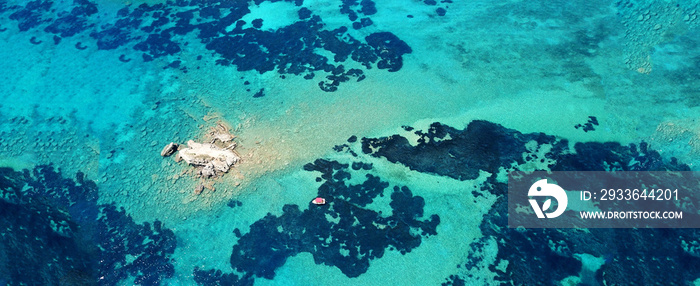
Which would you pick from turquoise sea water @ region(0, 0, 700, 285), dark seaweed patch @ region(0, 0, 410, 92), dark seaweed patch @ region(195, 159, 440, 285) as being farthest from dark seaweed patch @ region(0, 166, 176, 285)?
dark seaweed patch @ region(0, 0, 410, 92)

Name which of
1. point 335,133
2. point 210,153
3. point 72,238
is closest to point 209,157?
point 210,153

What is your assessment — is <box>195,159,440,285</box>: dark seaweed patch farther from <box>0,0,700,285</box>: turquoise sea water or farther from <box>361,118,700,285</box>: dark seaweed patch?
<box>361,118,700,285</box>: dark seaweed patch

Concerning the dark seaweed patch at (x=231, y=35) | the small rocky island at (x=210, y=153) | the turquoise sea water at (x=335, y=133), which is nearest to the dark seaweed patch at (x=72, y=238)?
the turquoise sea water at (x=335, y=133)

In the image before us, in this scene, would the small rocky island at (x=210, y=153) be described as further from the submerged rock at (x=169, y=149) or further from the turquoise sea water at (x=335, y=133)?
the turquoise sea water at (x=335, y=133)

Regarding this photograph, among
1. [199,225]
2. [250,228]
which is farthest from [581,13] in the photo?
[199,225]

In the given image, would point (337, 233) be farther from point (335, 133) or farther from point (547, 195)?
point (547, 195)

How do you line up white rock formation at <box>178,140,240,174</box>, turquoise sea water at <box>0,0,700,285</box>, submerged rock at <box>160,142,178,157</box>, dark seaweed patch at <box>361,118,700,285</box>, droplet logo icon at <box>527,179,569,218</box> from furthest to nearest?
submerged rock at <box>160,142,178,157</box>, white rock formation at <box>178,140,240,174</box>, droplet logo icon at <box>527,179,569,218</box>, turquoise sea water at <box>0,0,700,285</box>, dark seaweed patch at <box>361,118,700,285</box>

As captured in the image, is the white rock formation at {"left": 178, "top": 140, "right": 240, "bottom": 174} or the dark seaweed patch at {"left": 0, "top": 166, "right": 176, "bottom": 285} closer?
the dark seaweed patch at {"left": 0, "top": 166, "right": 176, "bottom": 285}
